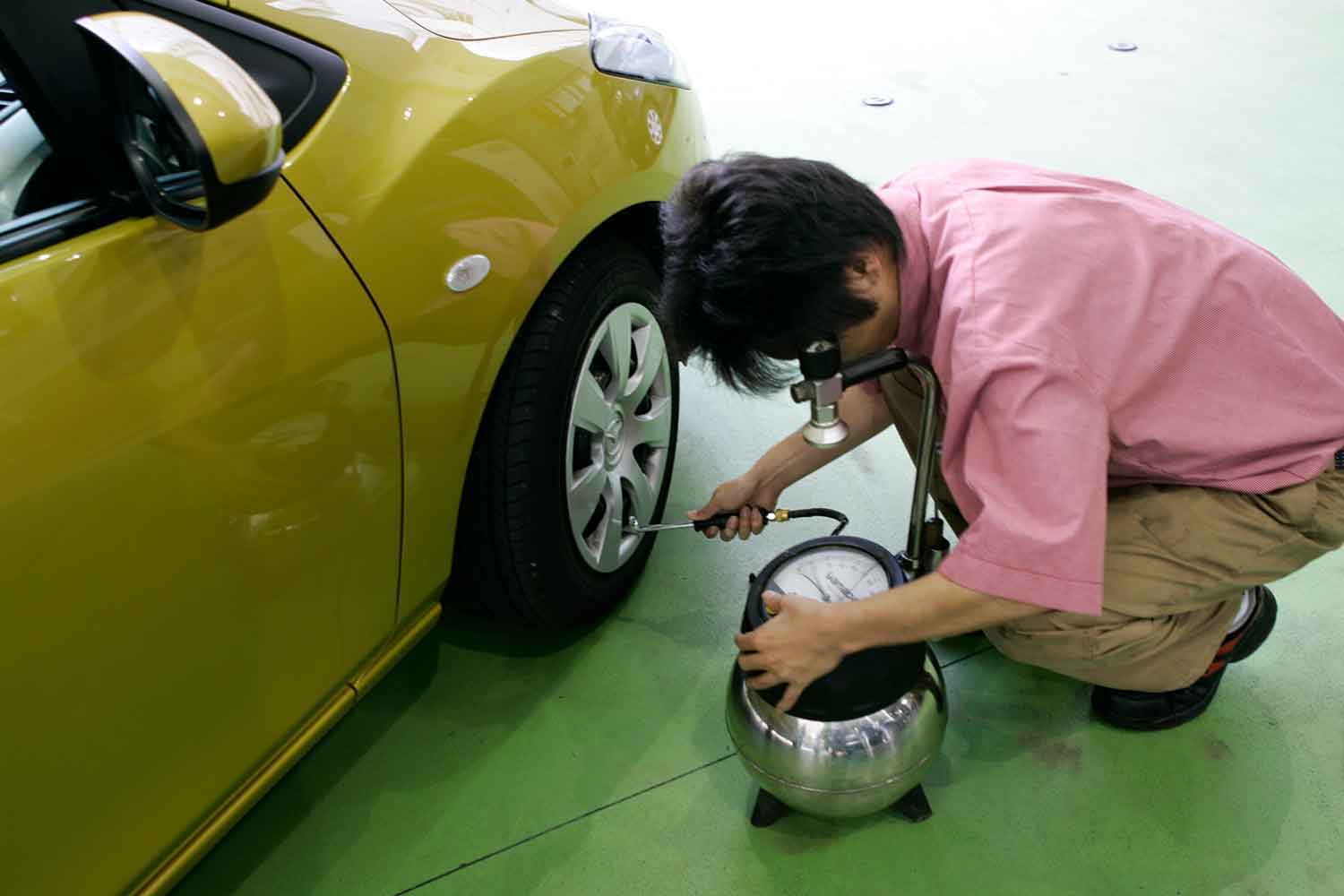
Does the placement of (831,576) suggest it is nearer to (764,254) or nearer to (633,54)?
(764,254)

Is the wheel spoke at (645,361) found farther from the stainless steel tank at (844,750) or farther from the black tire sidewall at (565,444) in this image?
the stainless steel tank at (844,750)

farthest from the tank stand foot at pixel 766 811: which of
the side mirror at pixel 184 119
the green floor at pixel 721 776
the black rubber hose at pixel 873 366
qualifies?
the side mirror at pixel 184 119

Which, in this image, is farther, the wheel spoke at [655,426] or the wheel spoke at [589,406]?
the wheel spoke at [655,426]

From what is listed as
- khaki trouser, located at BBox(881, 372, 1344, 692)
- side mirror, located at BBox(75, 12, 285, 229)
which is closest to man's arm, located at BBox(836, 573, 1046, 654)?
khaki trouser, located at BBox(881, 372, 1344, 692)

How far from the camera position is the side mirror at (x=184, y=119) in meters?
0.85

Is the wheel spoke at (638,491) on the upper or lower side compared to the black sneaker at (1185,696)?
upper

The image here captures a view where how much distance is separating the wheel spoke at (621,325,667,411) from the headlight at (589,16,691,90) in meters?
0.39

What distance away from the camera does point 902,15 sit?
441 centimetres

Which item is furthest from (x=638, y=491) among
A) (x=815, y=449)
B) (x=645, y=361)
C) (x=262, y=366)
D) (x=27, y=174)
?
(x=27, y=174)

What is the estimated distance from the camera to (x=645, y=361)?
1.69 metres

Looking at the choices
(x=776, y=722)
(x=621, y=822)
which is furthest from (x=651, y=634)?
(x=776, y=722)

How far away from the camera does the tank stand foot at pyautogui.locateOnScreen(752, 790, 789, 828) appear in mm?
1429

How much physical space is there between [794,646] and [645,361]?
0.62 metres

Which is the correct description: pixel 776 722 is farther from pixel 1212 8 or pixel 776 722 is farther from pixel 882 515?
pixel 1212 8
